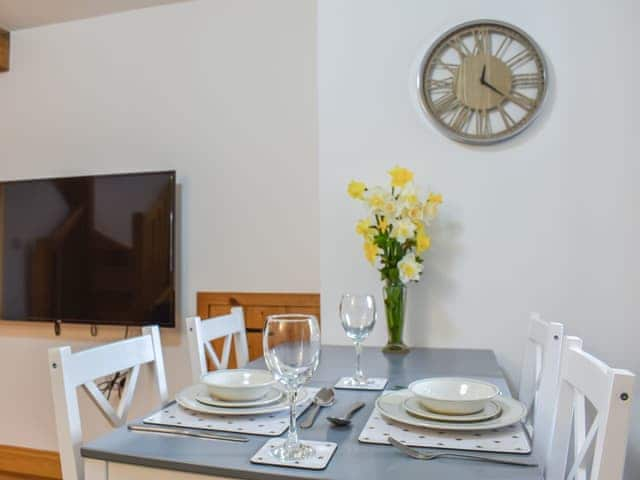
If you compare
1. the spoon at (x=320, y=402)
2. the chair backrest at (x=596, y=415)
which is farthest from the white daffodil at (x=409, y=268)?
the chair backrest at (x=596, y=415)

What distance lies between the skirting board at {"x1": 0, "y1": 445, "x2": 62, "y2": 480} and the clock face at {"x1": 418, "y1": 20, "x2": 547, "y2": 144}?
107 inches

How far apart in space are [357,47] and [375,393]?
54.8 inches

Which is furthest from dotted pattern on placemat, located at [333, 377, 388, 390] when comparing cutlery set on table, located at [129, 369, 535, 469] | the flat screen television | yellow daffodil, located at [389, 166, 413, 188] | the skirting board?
the skirting board

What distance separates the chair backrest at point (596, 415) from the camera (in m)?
0.80

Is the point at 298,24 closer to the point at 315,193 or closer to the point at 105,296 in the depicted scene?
the point at 315,193

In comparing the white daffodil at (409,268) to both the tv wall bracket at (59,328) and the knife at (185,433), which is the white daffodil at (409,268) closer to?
the knife at (185,433)

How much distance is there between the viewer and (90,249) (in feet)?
9.30

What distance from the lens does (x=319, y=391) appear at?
1308 mm

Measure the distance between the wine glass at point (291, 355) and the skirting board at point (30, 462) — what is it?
8.35ft

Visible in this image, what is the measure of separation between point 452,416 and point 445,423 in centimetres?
3

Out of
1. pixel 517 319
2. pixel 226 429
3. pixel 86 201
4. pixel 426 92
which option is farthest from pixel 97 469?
pixel 86 201

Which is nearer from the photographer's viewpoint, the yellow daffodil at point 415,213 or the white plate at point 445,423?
the white plate at point 445,423


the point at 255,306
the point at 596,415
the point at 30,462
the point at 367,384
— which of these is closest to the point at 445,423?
the point at 596,415

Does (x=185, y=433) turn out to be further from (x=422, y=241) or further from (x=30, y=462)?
(x=30, y=462)
